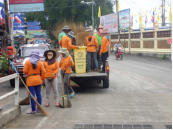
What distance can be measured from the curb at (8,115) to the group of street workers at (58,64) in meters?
0.47

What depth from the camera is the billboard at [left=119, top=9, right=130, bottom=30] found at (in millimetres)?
39513

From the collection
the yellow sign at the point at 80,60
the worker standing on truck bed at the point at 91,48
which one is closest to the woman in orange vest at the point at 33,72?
the yellow sign at the point at 80,60

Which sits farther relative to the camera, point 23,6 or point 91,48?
point 23,6

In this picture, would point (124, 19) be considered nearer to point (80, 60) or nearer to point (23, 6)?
point (23, 6)

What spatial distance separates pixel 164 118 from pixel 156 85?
553 cm

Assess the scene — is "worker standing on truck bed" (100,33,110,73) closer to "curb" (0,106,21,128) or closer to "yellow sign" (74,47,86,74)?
"yellow sign" (74,47,86,74)

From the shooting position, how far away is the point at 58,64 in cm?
854

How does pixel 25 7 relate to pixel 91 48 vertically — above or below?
→ above

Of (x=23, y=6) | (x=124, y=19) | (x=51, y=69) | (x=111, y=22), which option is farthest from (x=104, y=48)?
(x=111, y=22)

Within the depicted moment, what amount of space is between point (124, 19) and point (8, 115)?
35971 millimetres

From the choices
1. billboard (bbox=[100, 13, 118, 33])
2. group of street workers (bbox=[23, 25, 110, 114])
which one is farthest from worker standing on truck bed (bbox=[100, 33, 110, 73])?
billboard (bbox=[100, 13, 118, 33])

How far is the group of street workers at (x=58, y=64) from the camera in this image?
6965 millimetres

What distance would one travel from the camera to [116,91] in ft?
34.8

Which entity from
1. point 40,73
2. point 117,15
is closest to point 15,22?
point 117,15
